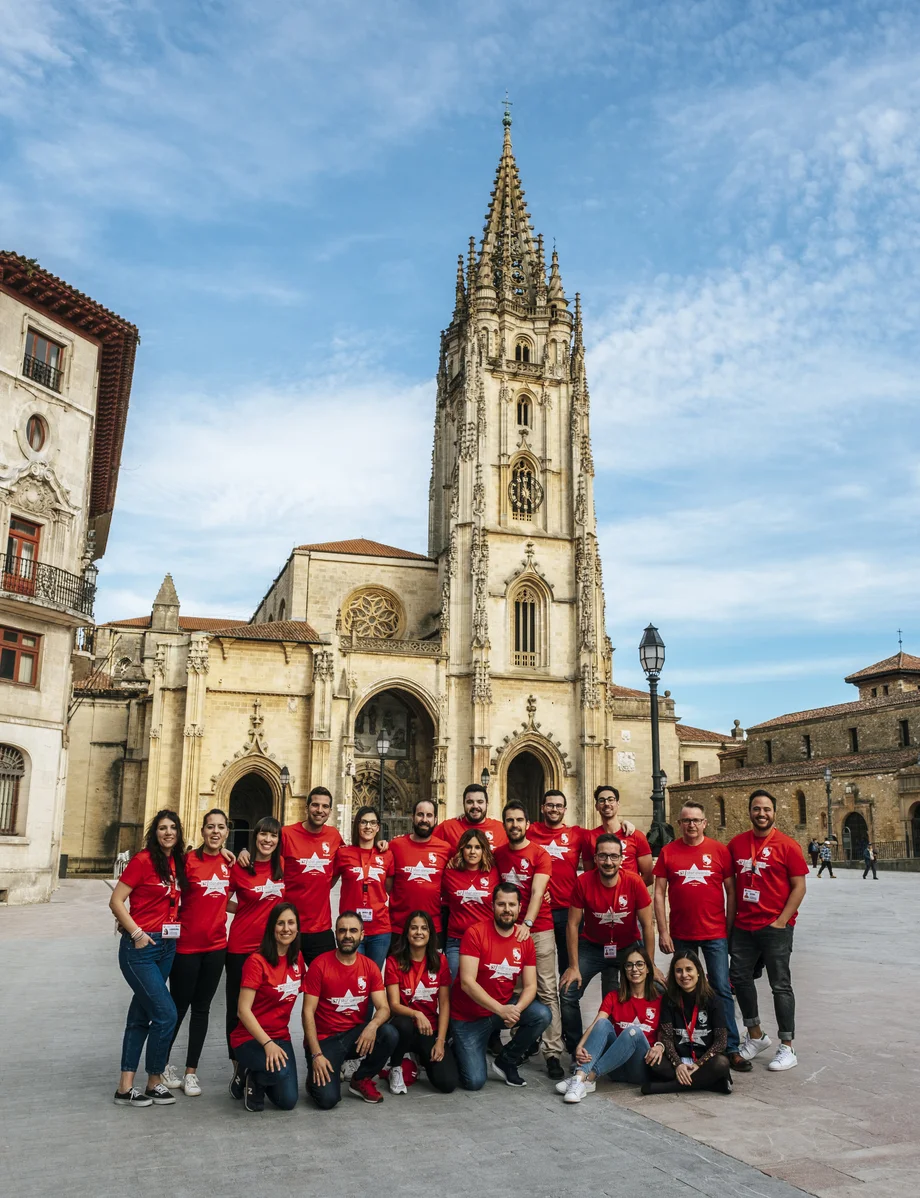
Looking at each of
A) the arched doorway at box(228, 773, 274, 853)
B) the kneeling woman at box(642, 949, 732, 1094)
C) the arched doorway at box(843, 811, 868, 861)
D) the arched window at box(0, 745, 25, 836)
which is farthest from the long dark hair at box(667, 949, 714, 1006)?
the arched doorway at box(843, 811, 868, 861)

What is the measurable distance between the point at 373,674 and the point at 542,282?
22351mm

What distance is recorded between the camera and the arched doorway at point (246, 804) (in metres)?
41.5

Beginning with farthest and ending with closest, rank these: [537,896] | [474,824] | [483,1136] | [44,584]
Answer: [44,584] < [474,824] < [537,896] < [483,1136]

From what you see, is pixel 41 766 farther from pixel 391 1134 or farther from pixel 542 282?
pixel 542 282

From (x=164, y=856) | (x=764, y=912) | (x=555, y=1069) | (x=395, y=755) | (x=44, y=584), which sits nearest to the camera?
(x=164, y=856)

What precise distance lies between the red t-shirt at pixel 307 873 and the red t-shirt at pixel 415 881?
561mm

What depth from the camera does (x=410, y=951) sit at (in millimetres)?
6504

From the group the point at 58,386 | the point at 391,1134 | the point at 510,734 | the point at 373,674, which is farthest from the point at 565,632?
the point at 391,1134

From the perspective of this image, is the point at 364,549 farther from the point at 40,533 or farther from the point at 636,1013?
the point at 636,1013

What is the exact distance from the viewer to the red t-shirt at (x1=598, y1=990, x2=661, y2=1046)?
250 inches

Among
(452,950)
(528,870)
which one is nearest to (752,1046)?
(528,870)

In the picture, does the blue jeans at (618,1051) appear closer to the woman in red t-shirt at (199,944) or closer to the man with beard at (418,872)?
the man with beard at (418,872)

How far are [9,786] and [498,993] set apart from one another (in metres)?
17.3

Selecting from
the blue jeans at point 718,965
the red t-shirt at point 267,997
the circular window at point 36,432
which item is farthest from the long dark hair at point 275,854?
the circular window at point 36,432
